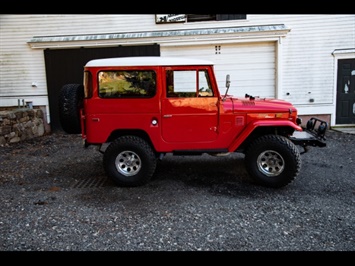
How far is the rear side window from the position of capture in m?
5.50

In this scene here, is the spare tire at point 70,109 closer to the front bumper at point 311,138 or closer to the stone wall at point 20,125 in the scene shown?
the front bumper at point 311,138

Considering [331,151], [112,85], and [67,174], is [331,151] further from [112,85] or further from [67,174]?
[67,174]

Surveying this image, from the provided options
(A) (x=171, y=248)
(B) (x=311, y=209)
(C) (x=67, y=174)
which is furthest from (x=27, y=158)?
(B) (x=311, y=209)

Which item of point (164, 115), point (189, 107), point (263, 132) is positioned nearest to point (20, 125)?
point (164, 115)

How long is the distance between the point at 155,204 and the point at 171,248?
52.5 inches

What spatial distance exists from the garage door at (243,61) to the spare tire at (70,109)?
602 cm

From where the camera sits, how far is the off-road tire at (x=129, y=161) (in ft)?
17.9

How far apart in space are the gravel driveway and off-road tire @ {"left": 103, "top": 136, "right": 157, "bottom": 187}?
20cm

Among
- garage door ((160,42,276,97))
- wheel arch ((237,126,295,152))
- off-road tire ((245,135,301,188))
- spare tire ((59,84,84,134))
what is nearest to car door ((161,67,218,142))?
wheel arch ((237,126,295,152))

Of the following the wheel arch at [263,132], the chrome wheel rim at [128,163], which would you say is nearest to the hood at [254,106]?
the wheel arch at [263,132]

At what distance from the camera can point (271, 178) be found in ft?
17.4

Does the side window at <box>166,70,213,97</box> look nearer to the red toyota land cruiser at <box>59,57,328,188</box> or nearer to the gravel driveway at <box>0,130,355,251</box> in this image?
the red toyota land cruiser at <box>59,57,328,188</box>

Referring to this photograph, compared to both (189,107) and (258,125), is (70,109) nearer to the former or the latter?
(189,107)

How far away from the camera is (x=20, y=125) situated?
10.1 metres
